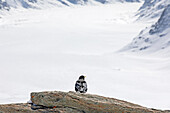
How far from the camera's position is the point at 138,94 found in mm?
59625

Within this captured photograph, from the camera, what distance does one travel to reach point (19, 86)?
Result: 64500 millimetres

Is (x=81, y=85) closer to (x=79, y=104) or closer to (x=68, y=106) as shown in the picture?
(x=79, y=104)

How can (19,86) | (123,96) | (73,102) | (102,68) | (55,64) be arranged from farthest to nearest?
(55,64) < (102,68) < (19,86) < (123,96) < (73,102)

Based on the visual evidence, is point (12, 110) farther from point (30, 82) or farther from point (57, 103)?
point (30, 82)

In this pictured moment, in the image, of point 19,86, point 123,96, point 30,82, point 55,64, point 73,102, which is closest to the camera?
point 73,102

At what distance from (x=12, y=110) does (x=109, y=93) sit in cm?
4937

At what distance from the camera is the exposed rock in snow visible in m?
120

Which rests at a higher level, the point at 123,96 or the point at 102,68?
the point at 102,68

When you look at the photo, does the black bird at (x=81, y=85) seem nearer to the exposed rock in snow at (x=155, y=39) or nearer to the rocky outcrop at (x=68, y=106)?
the rocky outcrop at (x=68, y=106)

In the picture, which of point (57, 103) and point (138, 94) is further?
point (138, 94)

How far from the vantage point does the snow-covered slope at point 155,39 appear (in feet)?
391

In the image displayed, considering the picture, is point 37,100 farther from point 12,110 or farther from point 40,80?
point 40,80

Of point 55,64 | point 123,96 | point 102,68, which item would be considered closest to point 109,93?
point 123,96

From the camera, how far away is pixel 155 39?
126 m
